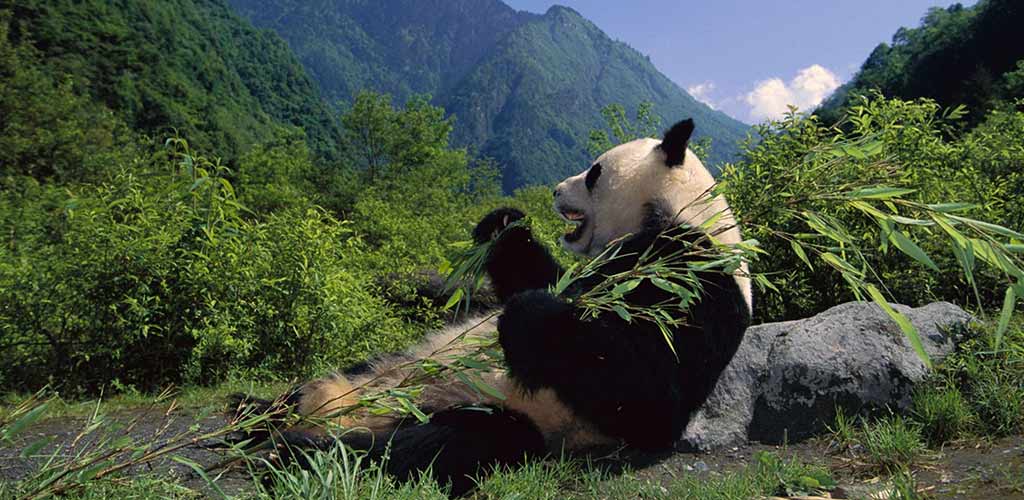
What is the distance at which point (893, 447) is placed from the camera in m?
2.64

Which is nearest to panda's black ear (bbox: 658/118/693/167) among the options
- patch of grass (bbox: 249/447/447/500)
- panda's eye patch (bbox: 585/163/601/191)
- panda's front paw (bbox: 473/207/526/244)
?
panda's eye patch (bbox: 585/163/601/191)

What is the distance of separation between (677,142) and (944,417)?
190 centimetres

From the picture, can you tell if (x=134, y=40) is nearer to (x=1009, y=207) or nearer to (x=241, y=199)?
(x=241, y=199)

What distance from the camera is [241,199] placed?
58.9 ft

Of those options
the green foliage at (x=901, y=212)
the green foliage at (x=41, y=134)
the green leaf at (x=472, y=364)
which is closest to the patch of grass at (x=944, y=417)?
the green foliage at (x=901, y=212)

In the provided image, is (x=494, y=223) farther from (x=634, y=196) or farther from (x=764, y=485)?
(x=764, y=485)

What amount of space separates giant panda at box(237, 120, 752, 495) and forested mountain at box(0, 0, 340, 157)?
108ft

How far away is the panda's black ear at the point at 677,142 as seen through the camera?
10.2 feet

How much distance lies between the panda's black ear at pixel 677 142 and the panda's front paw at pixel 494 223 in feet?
3.26

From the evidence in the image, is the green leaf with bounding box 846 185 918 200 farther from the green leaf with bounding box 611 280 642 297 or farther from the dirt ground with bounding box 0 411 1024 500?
the dirt ground with bounding box 0 411 1024 500

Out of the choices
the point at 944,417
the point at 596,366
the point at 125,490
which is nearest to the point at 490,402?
the point at 596,366

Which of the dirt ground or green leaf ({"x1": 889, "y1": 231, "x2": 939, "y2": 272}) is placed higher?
green leaf ({"x1": 889, "y1": 231, "x2": 939, "y2": 272})

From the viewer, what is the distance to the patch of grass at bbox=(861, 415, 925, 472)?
8.55 feet

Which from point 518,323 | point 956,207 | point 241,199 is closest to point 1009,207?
point 956,207
